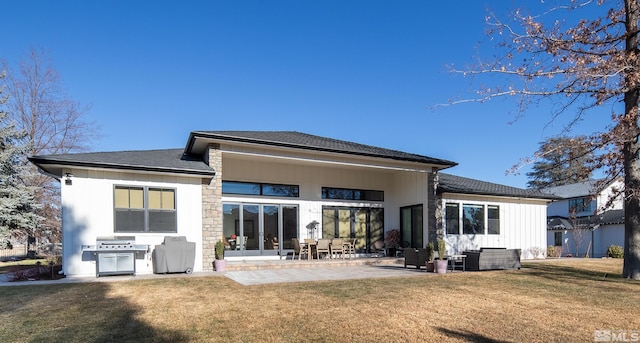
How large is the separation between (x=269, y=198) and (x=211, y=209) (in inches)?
135

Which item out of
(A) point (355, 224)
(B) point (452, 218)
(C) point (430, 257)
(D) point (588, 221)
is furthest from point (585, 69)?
(D) point (588, 221)

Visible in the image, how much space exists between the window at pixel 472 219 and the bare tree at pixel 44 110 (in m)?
20.9

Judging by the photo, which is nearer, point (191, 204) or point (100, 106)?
point (191, 204)

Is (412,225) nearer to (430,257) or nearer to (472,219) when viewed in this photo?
(472,219)

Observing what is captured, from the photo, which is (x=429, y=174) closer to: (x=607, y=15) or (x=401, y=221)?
(x=401, y=221)

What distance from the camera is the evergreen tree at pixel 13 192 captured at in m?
14.4

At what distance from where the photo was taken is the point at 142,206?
1080 centimetres

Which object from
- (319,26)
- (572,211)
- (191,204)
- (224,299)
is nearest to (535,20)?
(572,211)

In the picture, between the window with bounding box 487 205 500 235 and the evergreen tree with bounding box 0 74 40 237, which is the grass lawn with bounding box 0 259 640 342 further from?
the evergreen tree with bounding box 0 74 40 237

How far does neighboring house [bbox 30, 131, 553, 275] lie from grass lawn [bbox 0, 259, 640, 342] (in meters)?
2.39

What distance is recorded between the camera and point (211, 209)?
445 inches

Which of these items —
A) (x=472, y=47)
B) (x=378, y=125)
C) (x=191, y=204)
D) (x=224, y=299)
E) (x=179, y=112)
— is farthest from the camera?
(x=378, y=125)

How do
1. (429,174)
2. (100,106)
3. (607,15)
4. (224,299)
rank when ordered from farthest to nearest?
(100,106) → (429,174) → (607,15) → (224,299)

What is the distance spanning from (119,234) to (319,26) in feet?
37.2
